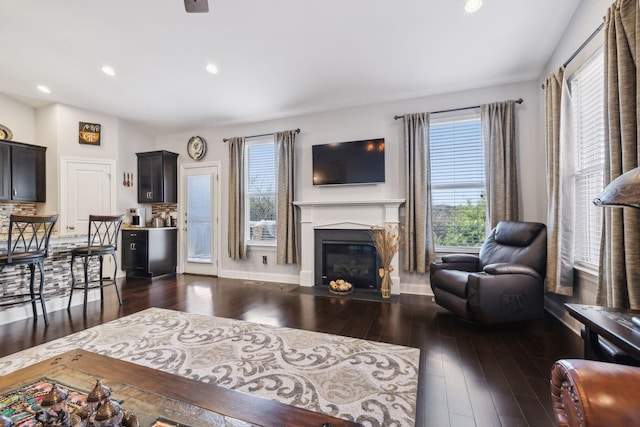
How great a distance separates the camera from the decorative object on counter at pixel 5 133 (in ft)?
14.3

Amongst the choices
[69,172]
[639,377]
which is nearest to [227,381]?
[639,377]

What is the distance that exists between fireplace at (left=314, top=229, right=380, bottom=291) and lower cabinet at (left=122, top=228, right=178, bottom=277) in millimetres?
3025

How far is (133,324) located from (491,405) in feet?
10.0

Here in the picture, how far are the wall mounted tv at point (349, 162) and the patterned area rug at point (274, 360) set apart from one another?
2378mm

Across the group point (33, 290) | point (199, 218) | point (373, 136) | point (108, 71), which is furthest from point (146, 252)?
point (373, 136)

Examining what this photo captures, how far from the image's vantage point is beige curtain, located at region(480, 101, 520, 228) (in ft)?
11.0

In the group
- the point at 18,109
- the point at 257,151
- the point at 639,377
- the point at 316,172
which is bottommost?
the point at 639,377

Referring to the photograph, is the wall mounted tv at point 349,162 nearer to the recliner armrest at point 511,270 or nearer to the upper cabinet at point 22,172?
the recliner armrest at point 511,270

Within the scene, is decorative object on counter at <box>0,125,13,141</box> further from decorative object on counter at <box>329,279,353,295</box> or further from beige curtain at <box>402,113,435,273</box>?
beige curtain at <box>402,113,435,273</box>

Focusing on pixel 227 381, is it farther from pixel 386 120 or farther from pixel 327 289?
pixel 386 120

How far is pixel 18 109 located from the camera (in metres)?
4.53

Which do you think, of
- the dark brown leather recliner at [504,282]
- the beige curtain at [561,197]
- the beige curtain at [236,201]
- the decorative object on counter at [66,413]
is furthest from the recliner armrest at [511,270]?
the beige curtain at [236,201]

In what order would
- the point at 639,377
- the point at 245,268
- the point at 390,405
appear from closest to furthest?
the point at 639,377 → the point at 390,405 → the point at 245,268

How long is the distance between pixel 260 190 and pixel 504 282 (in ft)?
12.5
